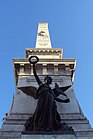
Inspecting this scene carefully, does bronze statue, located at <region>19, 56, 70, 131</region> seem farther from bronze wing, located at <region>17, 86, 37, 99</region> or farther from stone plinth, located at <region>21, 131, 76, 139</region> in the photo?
bronze wing, located at <region>17, 86, 37, 99</region>

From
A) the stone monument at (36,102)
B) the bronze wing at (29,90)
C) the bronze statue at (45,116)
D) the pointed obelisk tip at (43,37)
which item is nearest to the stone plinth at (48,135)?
the stone monument at (36,102)

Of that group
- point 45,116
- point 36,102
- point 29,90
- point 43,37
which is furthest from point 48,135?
point 43,37

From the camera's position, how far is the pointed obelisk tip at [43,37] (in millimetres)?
28391

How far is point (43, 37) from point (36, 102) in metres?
12.3

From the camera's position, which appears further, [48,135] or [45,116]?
[45,116]

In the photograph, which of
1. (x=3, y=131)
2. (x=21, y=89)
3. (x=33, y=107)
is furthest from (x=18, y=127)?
(x=21, y=89)

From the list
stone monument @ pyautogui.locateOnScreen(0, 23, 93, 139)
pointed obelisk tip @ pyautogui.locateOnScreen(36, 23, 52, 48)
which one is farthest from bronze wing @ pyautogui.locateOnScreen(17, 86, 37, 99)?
pointed obelisk tip @ pyautogui.locateOnScreen(36, 23, 52, 48)

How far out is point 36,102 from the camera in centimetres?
1923

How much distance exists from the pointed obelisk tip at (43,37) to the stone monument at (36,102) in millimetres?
304

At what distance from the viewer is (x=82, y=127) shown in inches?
656

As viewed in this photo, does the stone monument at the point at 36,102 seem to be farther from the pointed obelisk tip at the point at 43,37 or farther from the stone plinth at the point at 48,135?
the pointed obelisk tip at the point at 43,37

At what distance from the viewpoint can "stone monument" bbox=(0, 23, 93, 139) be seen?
1416 centimetres

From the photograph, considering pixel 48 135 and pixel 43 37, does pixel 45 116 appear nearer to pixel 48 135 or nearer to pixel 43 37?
pixel 48 135

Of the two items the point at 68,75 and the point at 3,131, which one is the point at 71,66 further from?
the point at 3,131
